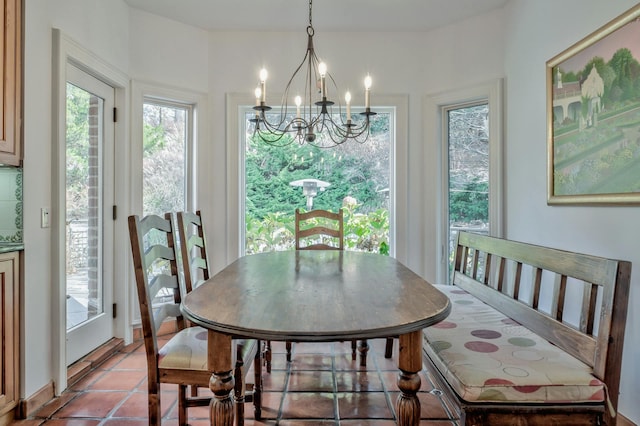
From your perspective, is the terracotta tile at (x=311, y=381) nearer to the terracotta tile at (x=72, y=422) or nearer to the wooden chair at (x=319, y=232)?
the wooden chair at (x=319, y=232)

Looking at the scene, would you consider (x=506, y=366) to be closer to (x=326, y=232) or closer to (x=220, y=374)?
(x=220, y=374)

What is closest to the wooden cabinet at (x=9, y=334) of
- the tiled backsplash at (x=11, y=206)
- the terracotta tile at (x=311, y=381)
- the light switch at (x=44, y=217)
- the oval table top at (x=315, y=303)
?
the tiled backsplash at (x=11, y=206)

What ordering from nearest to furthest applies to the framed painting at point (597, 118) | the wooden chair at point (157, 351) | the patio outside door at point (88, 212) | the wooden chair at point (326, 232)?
the wooden chair at point (157, 351)
the framed painting at point (597, 118)
the patio outside door at point (88, 212)
the wooden chair at point (326, 232)

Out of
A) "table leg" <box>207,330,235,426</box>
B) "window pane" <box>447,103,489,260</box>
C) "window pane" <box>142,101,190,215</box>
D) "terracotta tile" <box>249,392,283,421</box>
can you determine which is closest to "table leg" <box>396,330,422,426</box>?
"table leg" <box>207,330,235,426</box>

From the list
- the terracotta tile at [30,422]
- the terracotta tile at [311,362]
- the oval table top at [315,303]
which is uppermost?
the oval table top at [315,303]

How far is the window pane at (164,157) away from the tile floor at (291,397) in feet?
4.30

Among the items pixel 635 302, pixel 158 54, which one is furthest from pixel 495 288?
pixel 158 54

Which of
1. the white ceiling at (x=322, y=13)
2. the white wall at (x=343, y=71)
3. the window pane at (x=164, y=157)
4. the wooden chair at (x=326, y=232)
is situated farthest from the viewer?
the white wall at (x=343, y=71)

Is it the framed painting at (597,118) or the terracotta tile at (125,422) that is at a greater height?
the framed painting at (597,118)

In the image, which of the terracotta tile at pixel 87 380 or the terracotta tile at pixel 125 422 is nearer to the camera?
the terracotta tile at pixel 125 422

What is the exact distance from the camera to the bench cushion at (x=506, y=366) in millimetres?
1263

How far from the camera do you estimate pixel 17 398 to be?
191 centimetres

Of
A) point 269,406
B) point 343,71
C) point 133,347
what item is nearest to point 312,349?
point 269,406

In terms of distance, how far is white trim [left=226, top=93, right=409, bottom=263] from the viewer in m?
3.47
